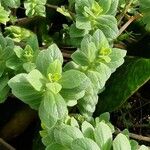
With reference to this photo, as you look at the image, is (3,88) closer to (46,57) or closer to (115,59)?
(46,57)

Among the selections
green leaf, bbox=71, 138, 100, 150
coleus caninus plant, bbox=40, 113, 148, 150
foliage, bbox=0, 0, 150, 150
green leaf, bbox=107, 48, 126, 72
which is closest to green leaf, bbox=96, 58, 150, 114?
foliage, bbox=0, 0, 150, 150

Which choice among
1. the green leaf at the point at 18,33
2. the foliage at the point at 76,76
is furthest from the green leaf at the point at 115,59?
the green leaf at the point at 18,33

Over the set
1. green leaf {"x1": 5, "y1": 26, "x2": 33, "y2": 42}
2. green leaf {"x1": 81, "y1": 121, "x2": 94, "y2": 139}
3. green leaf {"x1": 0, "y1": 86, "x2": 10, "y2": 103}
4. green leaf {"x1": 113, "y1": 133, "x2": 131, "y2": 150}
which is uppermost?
green leaf {"x1": 113, "y1": 133, "x2": 131, "y2": 150}

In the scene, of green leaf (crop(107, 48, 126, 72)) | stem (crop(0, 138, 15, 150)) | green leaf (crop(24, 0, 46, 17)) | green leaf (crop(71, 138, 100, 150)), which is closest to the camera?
green leaf (crop(71, 138, 100, 150))

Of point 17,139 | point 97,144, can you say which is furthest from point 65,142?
point 17,139

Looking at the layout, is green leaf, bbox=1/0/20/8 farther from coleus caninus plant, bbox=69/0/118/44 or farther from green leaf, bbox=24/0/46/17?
coleus caninus plant, bbox=69/0/118/44

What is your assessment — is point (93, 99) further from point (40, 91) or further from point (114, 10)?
point (114, 10)

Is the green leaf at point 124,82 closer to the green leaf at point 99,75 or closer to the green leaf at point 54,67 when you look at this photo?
the green leaf at point 99,75
